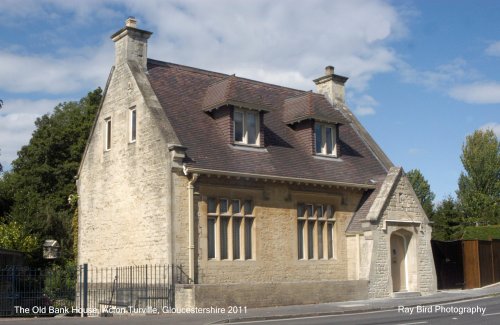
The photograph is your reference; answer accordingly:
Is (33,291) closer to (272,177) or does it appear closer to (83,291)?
(83,291)

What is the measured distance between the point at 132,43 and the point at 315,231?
11042mm

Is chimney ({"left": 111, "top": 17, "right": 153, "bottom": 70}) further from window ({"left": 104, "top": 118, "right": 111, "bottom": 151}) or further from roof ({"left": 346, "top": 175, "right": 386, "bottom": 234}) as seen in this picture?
roof ({"left": 346, "top": 175, "right": 386, "bottom": 234})

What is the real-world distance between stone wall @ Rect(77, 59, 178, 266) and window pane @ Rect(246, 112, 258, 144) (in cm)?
416

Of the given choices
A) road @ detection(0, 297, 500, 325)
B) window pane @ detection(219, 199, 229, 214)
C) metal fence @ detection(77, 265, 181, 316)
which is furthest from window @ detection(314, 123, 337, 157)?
road @ detection(0, 297, 500, 325)

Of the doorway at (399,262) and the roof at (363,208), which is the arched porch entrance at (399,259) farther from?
the roof at (363,208)

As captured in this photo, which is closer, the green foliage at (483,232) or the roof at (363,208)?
the roof at (363,208)

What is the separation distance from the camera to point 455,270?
101ft

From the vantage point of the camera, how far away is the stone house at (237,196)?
75.7 ft

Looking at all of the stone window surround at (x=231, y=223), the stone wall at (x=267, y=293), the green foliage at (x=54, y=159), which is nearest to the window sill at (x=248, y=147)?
the stone window surround at (x=231, y=223)

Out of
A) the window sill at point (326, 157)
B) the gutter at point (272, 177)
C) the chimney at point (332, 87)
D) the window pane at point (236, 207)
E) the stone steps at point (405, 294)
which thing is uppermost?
the chimney at point (332, 87)

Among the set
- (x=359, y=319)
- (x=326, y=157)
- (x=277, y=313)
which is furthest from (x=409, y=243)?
(x=359, y=319)

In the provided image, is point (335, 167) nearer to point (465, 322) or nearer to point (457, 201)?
point (465, 322)

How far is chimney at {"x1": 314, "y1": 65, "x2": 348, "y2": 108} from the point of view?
33.8 metres

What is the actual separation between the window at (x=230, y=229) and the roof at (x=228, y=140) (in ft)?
4.59
